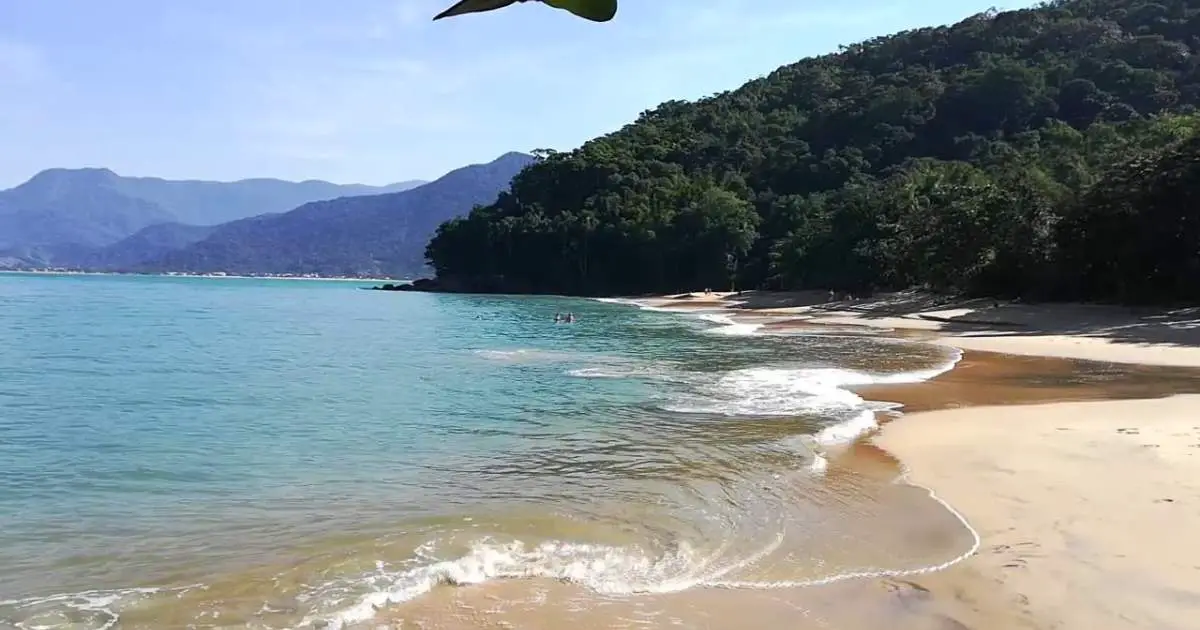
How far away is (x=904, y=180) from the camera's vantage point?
6438cm

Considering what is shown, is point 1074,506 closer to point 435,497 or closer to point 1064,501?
point 1064,501

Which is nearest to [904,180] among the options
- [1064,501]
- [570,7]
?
[1064,501]

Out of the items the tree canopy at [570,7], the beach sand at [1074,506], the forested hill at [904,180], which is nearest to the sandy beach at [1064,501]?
the beach sand at [1074,506]

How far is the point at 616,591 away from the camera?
6.58 meters

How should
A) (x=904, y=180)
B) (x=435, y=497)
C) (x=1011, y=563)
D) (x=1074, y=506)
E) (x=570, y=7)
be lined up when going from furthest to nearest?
(x=904, y=180) < (x=435, y=497) < (x=1074, y=506) < (x=1011, y=563) < (x=570, y=7)

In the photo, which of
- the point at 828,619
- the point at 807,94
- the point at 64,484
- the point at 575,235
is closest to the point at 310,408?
the point at 64,484

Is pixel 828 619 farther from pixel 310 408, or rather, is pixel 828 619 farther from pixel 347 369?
pixel 347 369

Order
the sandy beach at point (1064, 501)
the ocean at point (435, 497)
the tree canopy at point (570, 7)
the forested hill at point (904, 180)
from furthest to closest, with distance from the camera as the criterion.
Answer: the forested hill at point (904, 180) → the ocean at point (435, 497) → the sandy beach at point (1064, 501) → the tree canopy at point (570, 7)

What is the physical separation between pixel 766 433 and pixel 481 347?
59.2 ft

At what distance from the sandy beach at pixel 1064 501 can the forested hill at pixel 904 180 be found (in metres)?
21.2

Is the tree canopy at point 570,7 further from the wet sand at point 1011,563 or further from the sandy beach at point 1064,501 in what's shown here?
the sandy beach at point 1064,501

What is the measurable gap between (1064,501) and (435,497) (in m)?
6.16

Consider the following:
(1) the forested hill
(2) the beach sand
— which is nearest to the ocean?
(2) the beach sand

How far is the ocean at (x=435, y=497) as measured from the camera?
655 centimetres
